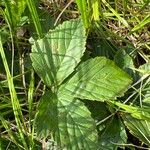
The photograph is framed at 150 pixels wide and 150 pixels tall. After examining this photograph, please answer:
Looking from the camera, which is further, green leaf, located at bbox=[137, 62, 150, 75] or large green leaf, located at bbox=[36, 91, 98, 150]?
green leaf, located at bbox=[137, 62, 150, 75]

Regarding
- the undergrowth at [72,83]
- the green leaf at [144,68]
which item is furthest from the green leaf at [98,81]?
the green leaf at [144,68]

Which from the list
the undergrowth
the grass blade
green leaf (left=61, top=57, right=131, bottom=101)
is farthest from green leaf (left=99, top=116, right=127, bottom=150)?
the grass blade

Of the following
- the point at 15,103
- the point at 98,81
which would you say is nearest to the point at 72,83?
the point at 98,81

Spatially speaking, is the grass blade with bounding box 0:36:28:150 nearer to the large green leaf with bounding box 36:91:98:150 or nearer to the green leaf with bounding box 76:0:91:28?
the large green leaf with bounding box 36:91:98:150

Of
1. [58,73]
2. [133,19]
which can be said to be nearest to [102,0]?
[133,19]

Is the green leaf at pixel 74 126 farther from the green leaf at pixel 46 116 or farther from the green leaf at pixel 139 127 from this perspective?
the green leaf at pixel 139 127

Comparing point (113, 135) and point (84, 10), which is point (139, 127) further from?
point (84, 10)
